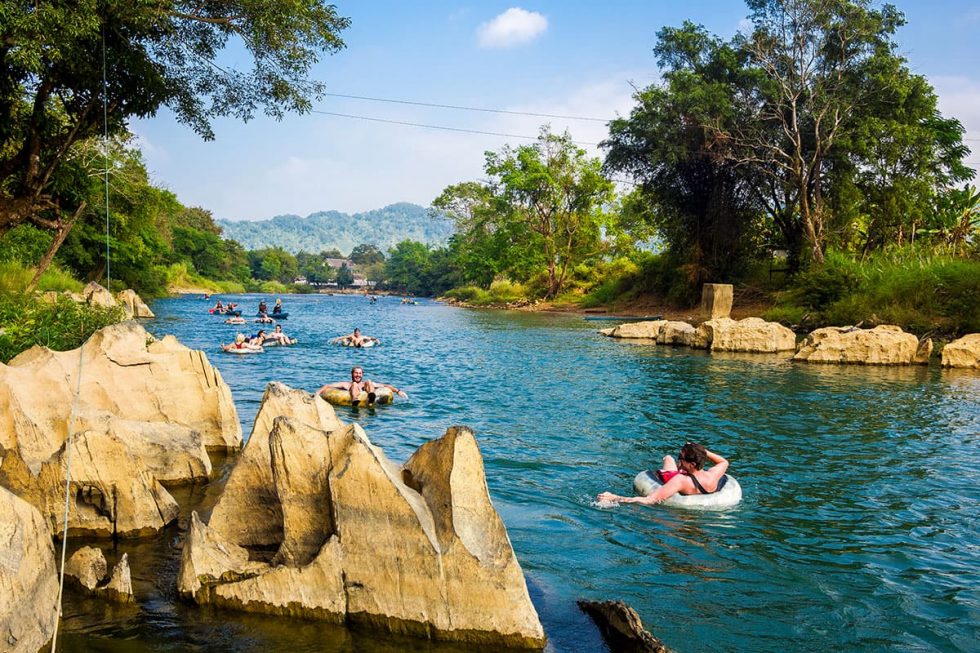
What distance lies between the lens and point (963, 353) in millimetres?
21906

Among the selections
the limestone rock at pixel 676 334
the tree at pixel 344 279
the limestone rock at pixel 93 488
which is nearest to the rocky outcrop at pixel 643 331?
the limestone rock at pixel 676 334

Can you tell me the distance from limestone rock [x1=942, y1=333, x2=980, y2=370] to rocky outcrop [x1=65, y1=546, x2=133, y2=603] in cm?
2290

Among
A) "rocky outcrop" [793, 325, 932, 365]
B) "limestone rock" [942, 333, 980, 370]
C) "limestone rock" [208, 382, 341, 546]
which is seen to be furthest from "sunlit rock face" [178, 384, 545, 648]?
"limestone rock" [942, 333, 980, 370]

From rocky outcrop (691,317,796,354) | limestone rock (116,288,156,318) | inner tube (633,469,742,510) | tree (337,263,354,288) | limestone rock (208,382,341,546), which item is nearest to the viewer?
limestone rock (208,382,341,546)

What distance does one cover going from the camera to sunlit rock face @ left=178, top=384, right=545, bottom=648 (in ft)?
17.6

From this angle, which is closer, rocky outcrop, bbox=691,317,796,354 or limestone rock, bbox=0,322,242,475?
limestone rock, bbox=0,322,242,475

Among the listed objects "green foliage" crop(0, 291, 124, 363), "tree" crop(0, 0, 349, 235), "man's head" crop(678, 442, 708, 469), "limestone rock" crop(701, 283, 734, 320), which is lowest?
"man's head" crop(678, 442, 708, 469)

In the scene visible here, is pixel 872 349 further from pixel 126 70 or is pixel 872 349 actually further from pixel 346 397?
pixel 126 70

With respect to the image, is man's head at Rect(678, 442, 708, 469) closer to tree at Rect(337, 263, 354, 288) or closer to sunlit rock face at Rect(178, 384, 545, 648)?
sunlit rock face at Rect(178, 384, 545, 648)

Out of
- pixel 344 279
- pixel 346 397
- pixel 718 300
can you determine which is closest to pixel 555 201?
pixel 718 300

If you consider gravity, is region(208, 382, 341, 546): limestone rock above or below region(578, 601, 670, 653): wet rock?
above

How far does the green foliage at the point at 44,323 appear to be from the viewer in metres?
12.2

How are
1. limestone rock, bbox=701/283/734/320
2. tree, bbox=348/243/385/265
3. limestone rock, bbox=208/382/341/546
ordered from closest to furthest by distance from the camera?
1. limestone rock, bbox=208/382/341/546
2. limestone rock, bbox=701/283/734/320
3. tree, bbox=348/243/385/265

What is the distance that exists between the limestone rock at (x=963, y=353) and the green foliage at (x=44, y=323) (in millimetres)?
22349
